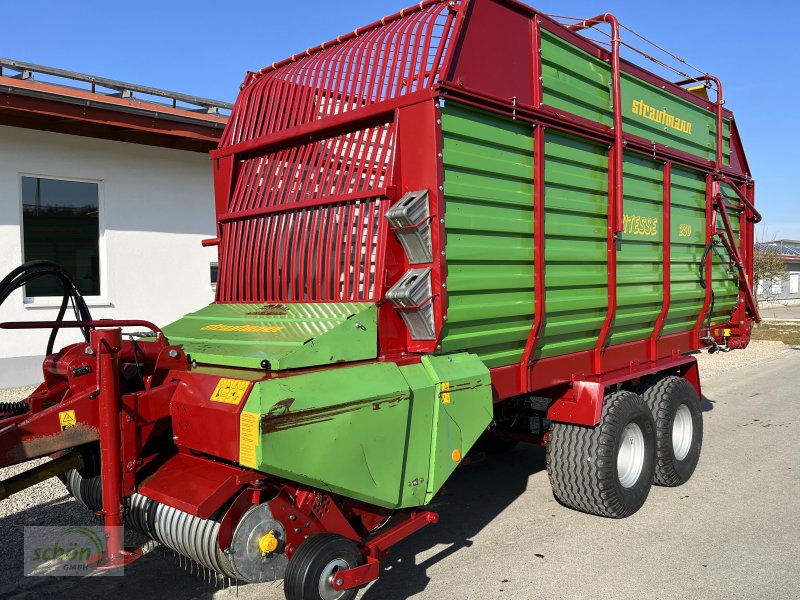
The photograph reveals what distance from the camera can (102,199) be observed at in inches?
333

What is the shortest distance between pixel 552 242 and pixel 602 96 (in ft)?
4.25

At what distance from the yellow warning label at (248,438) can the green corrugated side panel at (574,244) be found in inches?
84.4

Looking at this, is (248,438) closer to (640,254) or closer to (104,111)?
(640,254)

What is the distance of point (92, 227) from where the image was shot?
845 centimetres

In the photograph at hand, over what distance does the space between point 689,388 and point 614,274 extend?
5.09ft

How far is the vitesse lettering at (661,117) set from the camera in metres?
5.12

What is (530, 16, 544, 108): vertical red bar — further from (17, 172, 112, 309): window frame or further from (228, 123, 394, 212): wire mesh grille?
(17, 172, 112, 309): window frame

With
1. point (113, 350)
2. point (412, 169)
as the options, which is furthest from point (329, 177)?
point (113, 350)

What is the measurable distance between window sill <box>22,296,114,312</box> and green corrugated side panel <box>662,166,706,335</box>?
21.8 feet

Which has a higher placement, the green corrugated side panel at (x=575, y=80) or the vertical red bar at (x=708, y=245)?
the green corrugated side panel at (x=575, y=80)

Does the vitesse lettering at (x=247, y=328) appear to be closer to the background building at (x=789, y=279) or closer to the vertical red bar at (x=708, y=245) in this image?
the vertical red bar at (x=708, y=245)

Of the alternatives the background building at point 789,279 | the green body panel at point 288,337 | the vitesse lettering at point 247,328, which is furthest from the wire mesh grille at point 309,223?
the background building at point 789,279

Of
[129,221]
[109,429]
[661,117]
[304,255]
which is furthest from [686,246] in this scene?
[129,221]

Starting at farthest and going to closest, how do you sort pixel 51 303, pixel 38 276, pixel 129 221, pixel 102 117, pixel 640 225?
1. pixel 129 221
2. pixel 51 303
3. pixel 102 117
4. pixel 640 225
5. pixel 38 276
